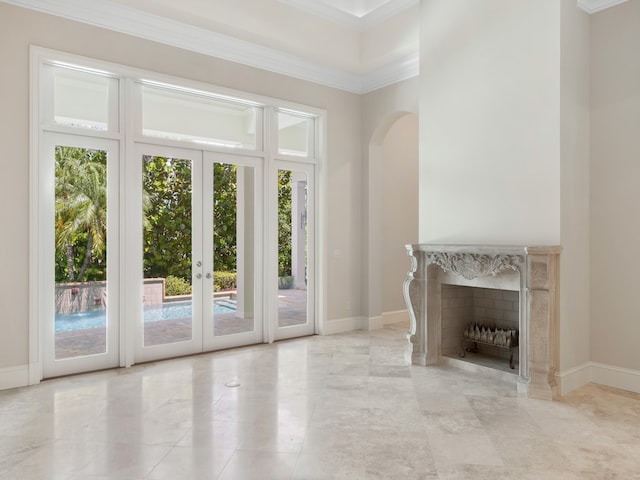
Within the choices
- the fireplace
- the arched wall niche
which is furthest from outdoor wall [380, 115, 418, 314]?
the fireplace

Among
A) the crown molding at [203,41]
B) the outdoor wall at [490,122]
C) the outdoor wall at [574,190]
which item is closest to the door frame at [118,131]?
the crown molding at [203,41]

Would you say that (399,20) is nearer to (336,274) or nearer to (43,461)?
(336,274)

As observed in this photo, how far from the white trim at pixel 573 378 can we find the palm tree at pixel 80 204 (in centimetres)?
459

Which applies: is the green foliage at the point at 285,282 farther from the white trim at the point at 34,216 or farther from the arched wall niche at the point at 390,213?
the white trim at the point at 34,216

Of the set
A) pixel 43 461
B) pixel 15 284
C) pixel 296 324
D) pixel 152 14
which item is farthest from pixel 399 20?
pixel 43 461

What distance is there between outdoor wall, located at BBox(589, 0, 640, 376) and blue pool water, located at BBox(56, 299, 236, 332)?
4042 millimetres

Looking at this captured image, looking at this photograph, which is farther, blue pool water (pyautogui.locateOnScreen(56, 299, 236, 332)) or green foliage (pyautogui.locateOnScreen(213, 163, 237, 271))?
green foliage (pyautogui.locateOnScreen(213, 163, 237, 271))

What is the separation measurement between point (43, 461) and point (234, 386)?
1.67 m

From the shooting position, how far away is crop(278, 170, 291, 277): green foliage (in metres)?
6.14

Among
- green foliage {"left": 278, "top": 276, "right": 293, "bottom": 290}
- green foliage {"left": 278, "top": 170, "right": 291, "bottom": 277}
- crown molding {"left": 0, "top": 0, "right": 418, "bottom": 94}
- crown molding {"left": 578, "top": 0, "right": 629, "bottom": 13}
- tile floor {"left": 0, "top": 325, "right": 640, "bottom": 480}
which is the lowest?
tile floor {"left": 0, "top": 325, "right": 640, "bottom": 480}

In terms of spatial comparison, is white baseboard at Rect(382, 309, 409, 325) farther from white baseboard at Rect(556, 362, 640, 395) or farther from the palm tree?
the palm tree

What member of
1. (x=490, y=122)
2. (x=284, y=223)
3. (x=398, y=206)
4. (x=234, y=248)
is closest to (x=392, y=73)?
(x=398, y=206)

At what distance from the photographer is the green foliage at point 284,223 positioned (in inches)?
242

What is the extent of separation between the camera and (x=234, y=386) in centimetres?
421
